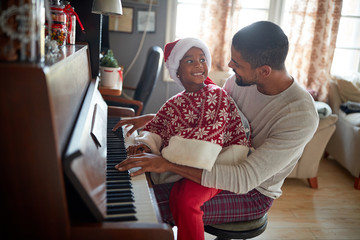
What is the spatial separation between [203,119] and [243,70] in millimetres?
286

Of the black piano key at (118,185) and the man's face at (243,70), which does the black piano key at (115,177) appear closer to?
the black piano key at (118,185)

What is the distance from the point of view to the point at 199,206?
140 cm

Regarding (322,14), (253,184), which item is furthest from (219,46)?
(253,184)

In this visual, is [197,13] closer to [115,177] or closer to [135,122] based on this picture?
[135,122]

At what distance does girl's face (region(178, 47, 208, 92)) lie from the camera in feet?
5.55

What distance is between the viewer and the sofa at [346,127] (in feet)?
10.9

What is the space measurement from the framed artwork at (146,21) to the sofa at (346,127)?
2.19 m

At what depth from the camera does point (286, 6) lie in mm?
4195

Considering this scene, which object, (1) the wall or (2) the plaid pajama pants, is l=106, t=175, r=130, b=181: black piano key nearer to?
(2) the plaid pajama pants

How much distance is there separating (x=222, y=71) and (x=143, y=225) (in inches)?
130

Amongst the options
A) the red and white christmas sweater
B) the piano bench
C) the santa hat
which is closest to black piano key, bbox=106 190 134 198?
the red and white christmas sweater

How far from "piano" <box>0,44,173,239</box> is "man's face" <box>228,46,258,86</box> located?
2.56 feet

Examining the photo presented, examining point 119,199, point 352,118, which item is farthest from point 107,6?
point 352,118

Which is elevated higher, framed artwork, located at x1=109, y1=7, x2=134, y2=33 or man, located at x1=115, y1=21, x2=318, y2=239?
framed artwork, located at x1=109, y1=7, x2=134, y2=33
